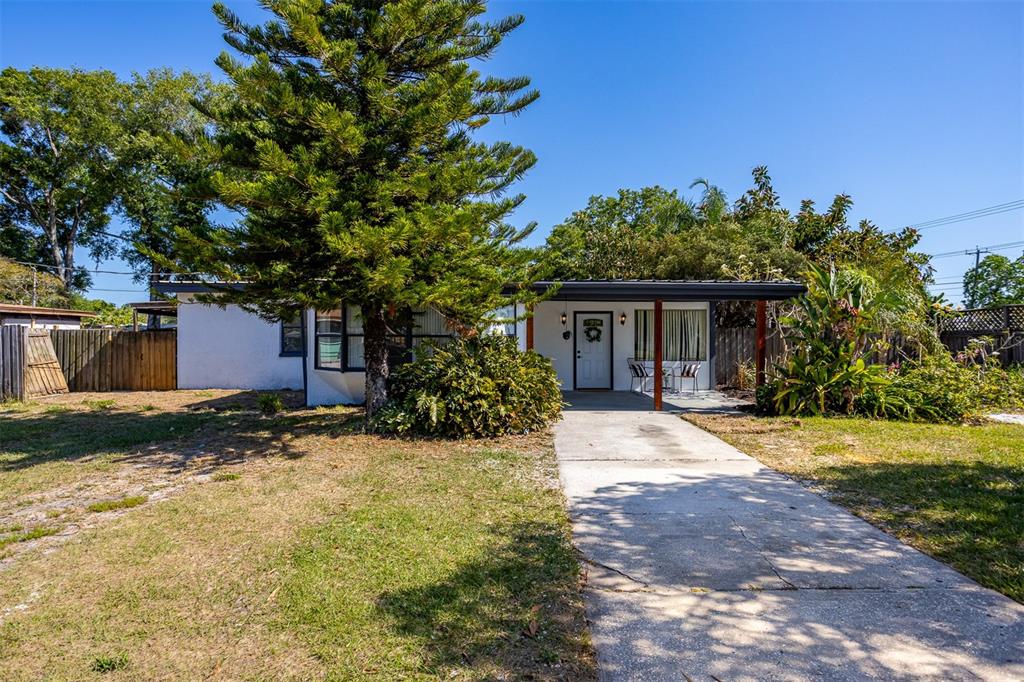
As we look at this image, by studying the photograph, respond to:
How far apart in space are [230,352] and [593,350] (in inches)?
355

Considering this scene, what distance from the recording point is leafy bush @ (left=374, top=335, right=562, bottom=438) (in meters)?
7.32

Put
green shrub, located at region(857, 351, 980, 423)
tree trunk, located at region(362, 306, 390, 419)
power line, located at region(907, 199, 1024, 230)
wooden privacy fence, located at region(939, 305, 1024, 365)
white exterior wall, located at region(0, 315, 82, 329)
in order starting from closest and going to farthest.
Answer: tree trunk, located at region(362, 306, 390, 419) → green shrub, located at region(857, 351, 980, 423) → wooden privacy fence, located at region(939, 305, 1024, 365) → white exterior wall, located at region(0, 315, 82, 329) → power line, located at region(907, 199, 1024, 230)

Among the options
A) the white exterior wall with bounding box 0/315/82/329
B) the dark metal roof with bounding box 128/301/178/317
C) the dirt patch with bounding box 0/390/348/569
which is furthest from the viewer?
the white exterior wall with bounding box 0/315/82/329

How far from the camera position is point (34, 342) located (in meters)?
12.5

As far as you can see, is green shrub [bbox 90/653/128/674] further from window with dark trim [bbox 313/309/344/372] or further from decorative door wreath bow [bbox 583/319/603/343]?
decorative door wreath bow [bbox 583/319/603/343]

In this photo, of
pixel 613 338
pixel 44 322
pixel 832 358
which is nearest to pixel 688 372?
pixel 613 338

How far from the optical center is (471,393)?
7.33 metres

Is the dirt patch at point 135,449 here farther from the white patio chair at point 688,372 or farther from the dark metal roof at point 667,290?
the white patio chair at point 688,372

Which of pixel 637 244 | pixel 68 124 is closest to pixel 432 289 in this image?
pixel 637 244

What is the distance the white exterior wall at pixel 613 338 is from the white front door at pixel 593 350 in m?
0.13

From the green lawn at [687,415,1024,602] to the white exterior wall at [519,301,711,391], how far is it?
437 centimetres

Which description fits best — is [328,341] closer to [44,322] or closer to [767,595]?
[767,595]

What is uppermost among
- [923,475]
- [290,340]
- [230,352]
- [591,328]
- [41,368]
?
[591,328]

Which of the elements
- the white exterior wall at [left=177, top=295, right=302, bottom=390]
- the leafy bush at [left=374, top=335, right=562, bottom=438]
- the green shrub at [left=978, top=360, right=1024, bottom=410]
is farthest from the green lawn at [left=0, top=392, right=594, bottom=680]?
the green shrub at [left=978, top=360, right=1024, bottom=410]
